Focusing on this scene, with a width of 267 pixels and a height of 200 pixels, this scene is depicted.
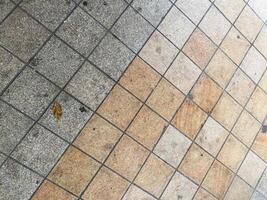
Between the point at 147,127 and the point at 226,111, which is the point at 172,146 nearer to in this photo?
the point at 147,127

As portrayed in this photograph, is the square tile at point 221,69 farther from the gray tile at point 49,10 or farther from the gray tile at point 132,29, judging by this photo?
the gray tile at point 49,10

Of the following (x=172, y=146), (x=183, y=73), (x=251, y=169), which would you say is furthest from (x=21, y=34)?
(x=251, y=169)

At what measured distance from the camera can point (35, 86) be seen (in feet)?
12.9

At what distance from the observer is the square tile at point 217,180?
4844 mm

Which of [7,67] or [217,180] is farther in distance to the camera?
[217,180]

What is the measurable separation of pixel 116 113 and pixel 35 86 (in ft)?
3.11

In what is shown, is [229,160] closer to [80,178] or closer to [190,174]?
[190,174]

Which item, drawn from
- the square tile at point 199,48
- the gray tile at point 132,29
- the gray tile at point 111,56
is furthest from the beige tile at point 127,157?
the square tile at point 199,48

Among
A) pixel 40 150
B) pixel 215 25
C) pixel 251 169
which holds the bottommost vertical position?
pixel 40 150

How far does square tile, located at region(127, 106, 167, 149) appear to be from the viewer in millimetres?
4430

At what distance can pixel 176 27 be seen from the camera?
4754 mm

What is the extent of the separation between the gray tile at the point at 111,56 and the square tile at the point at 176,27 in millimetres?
601

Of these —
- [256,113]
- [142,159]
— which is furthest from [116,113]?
[256,113]

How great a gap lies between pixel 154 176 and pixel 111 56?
4.85 feet
